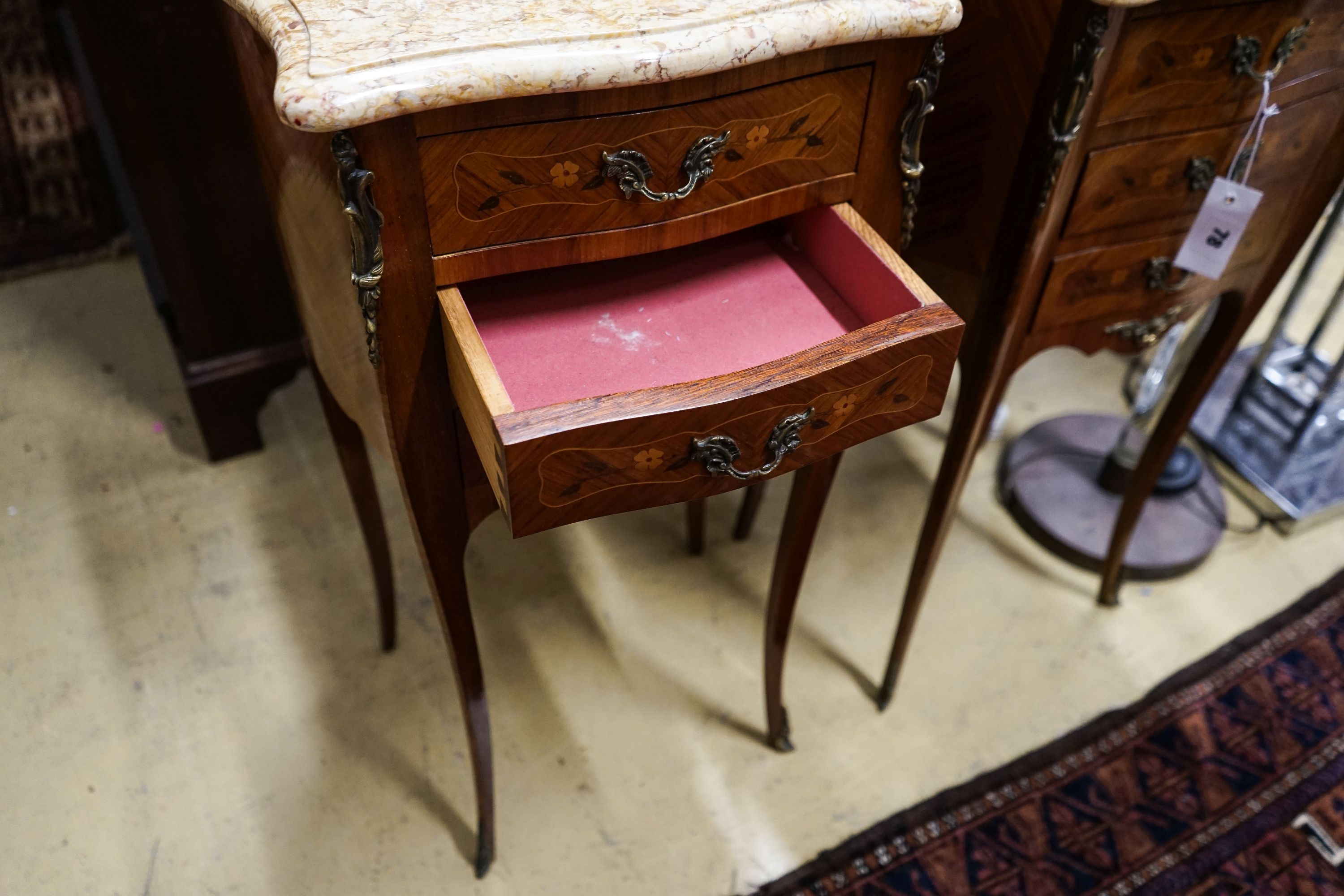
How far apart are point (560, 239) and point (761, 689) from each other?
758mm

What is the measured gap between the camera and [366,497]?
1.16m

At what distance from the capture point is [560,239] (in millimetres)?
717

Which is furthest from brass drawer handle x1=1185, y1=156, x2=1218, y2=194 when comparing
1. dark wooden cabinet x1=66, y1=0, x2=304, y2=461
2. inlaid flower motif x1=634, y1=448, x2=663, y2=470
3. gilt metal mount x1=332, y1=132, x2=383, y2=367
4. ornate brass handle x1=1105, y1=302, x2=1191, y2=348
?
dark wooden cabinet x1=66, y1=0, x2=304, y2=461

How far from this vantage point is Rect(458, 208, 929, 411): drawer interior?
0.75m

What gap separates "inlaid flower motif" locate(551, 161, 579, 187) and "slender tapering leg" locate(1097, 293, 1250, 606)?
30.8 inches

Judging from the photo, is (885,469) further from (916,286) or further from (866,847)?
(916,286)

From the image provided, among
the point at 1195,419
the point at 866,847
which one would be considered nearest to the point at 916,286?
the point at 866,847

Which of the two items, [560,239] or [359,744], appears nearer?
[560,239]

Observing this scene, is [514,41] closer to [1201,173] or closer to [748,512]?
[1201,173]

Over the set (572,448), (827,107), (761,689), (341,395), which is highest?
(827,107)

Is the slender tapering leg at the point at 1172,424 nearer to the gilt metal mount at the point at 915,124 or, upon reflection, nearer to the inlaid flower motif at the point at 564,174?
the gilt metal mount at the point at 915,124

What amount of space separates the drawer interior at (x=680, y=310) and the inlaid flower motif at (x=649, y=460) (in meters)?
0.08

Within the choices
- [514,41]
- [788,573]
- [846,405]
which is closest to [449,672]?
[788,573]

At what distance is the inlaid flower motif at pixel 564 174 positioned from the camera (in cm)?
68
